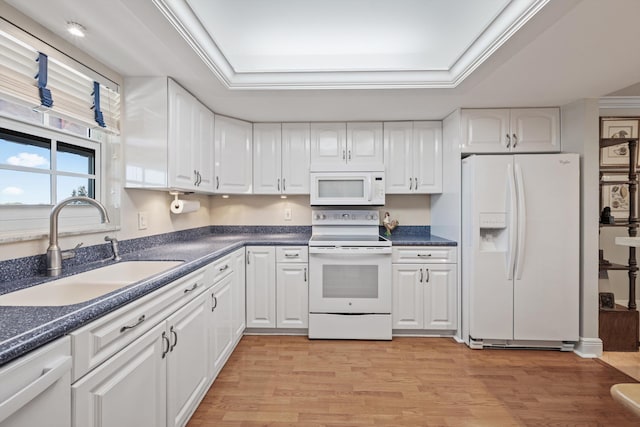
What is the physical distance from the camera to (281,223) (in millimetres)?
3434

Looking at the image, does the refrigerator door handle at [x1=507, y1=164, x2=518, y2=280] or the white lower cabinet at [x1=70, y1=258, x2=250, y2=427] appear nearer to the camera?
the white lower cabinet at [x1=70, y1=258, x2=250, y2=427]

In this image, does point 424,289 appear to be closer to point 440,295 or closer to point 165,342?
point 440,295

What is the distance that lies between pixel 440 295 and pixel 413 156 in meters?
1.37

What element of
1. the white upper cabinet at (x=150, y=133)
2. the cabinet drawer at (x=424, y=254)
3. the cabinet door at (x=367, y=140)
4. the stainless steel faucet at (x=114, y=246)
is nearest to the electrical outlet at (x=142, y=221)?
the white upper cabinet at (x=150, y=133)

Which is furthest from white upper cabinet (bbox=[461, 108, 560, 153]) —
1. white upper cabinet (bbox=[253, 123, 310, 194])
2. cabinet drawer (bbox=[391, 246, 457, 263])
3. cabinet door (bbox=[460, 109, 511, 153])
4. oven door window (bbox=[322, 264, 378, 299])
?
white upper cabinet (bbox=[253, 123, 310, 194])

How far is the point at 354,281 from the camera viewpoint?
2.74m

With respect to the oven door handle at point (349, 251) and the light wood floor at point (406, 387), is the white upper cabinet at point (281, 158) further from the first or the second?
the light wood floor at point (406, 387)

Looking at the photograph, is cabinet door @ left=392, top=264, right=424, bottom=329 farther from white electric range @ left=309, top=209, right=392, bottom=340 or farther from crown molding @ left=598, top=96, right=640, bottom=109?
crown molding @ left=598, top=96, right=640, bottom=109

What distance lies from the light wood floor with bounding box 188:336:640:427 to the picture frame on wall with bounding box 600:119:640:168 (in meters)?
1.77

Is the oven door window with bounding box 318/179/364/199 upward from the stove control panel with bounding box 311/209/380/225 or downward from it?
upward

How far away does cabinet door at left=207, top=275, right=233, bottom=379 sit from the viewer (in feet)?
6.51

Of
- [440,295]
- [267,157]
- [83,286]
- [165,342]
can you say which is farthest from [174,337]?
[440,295]

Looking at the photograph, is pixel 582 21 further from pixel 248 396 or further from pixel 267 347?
pixel 267 347

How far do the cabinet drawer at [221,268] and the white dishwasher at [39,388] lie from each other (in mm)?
1140
